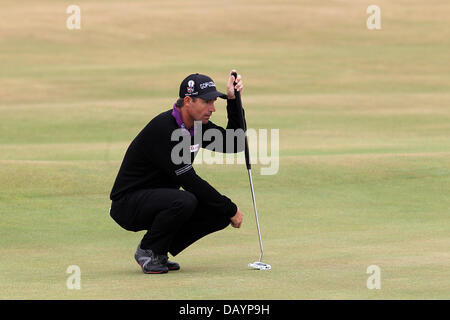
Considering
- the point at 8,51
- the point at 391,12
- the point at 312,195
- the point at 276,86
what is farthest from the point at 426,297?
the point at 391,12

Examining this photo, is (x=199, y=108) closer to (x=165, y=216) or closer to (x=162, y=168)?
(x=162, y=168)

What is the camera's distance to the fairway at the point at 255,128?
7453mm

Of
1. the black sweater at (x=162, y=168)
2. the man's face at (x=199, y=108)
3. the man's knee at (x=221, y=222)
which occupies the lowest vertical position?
the man's knee at (x=221, y=222)

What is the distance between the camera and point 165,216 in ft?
24.8

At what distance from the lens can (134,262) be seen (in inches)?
332

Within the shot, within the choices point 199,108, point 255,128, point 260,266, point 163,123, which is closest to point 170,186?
point 163,123

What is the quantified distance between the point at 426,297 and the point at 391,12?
115ft

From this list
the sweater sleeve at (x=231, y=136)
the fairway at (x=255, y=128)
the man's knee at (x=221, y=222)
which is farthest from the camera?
the sweater sleeve at (x=231, y=136)

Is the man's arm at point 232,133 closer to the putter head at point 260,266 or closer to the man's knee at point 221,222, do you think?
the man's knee at point 221,222

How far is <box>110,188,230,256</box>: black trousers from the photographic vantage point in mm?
7539

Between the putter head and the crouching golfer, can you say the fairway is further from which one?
the crouching golfer

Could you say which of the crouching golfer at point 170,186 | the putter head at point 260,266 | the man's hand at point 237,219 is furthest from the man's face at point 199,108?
the putter head at point 260,266

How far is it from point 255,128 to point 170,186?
1268 cm

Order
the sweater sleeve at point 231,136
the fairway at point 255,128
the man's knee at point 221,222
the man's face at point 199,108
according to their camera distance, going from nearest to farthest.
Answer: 1. the fairway at point 255,128
2. the man's face at point 199,108
3. the man's knee at point 221,222
4. the sweater sleeve at point 231,136
